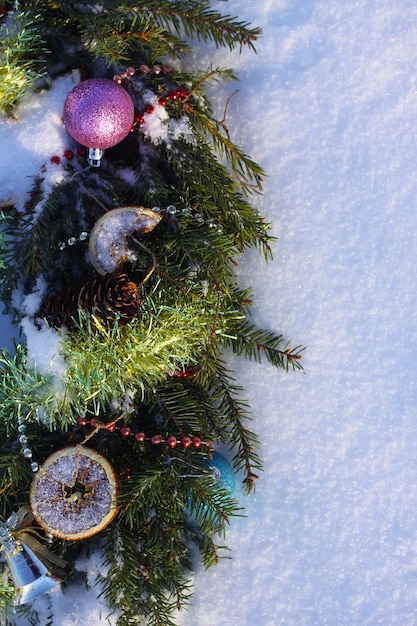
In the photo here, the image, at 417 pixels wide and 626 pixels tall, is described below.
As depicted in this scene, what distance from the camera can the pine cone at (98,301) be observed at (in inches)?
28.5

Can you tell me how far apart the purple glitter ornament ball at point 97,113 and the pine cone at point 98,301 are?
0.19 m

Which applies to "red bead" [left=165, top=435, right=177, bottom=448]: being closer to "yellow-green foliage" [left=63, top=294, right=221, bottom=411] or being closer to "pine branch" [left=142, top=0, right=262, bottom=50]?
"yellow-green foliage" [left=63, top=294, right=221, bottom=411]

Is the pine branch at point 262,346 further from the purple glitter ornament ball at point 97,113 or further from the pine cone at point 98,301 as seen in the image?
the purple glitter ornament ball at point 97,113

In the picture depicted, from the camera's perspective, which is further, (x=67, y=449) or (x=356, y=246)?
(x=356, y=246)

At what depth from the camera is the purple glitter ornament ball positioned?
767 mm

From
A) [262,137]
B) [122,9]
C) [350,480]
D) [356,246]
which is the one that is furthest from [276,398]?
[122,9]

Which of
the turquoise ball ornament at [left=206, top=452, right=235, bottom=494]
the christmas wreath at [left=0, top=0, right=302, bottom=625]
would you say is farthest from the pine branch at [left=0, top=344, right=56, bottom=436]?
the turquoise ball ornament at [left=206, top=452, right=235, bottom=494]

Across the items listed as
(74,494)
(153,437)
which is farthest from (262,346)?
(74,494)

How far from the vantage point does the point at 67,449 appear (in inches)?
31.2

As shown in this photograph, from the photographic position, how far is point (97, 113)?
2.51 ft

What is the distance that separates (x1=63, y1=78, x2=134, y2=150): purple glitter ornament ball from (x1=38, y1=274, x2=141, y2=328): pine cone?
7.4 inches

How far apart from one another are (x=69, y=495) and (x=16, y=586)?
0.48 feet

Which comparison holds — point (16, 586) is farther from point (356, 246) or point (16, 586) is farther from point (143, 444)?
point (356, 246)

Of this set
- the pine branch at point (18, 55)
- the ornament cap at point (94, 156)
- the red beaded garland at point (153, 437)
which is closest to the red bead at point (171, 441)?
the red beaded garland at point (153, 437)
